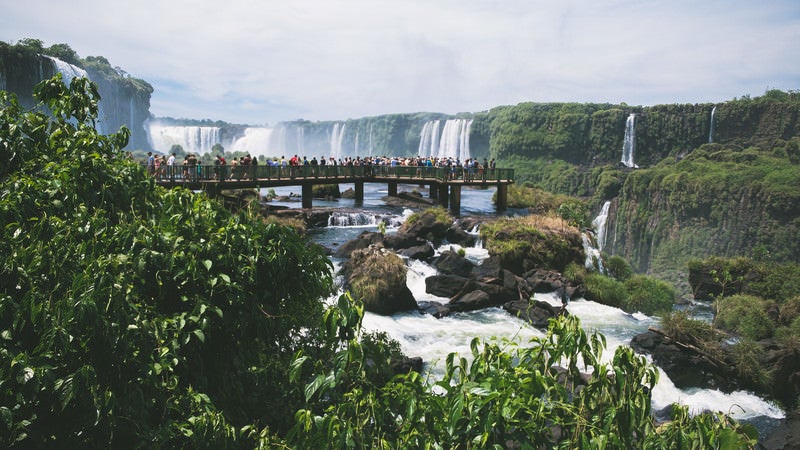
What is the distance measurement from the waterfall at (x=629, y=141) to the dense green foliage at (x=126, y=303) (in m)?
78.8

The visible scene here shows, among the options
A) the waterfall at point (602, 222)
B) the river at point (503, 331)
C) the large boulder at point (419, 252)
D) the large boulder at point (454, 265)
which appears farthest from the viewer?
the waterfall at point (602, 222)

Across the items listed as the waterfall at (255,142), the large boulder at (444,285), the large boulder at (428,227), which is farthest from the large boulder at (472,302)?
the waterfall at (255,142)

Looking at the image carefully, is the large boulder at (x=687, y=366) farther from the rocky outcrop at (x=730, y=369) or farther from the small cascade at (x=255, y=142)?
the small cascade at (x=255, y=142)

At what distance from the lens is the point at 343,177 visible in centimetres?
3619

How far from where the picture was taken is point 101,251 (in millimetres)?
4895

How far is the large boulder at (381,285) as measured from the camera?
56.1ft

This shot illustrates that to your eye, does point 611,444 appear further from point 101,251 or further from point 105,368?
point 101,251

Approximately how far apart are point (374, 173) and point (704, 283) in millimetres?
21208

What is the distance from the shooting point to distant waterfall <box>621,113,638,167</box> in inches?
3034

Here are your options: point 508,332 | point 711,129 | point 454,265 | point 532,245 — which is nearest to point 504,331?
point 508,332

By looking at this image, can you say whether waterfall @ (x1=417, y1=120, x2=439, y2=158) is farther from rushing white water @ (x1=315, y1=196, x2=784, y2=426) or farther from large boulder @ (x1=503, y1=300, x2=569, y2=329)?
large boulder @ (x1=503, y1=300, x2=569, y2=329)

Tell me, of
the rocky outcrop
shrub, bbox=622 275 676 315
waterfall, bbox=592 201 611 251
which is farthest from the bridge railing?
waterfall, bbox=592 201 611 251

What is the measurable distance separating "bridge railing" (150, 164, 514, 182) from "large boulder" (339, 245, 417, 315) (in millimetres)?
11435

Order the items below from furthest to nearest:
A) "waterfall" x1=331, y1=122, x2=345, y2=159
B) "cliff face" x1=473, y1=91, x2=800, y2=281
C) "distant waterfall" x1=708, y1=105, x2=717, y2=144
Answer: "waterfall" x1=331, y1=122, x2=345, y2=159 < "distant waterfall" x1=708, y1=105, x2=717, y2=144 < "cliff face" x1=473, y1=91, x2=800, y2=281
